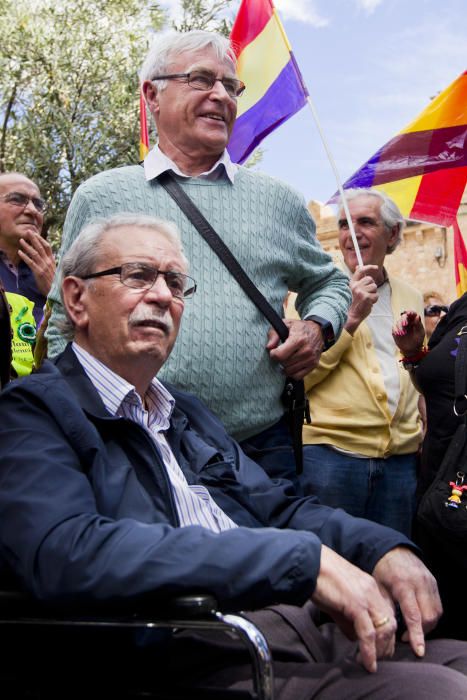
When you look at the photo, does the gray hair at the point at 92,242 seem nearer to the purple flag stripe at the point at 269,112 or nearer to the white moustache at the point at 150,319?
the white moustache at the point at 150,319

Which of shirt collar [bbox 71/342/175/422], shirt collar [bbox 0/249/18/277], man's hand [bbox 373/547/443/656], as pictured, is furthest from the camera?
shirt collar [bbox 0/249/18/277]

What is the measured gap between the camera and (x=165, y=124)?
149 inches

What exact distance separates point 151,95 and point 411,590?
231 centimetres

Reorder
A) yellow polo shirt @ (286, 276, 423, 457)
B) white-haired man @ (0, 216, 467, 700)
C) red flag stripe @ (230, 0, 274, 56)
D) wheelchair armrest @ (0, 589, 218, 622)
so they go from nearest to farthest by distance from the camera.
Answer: wheelchair armrest @ (0, 589, 218, 622) → white-haired man @ (0, 216, 467, 700) → yellow polo shirt @ (286, 276, 423, 457) → red flag stripe @ (230, 0, 274, 56)

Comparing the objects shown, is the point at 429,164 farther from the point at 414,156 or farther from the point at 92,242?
the point at 92,242

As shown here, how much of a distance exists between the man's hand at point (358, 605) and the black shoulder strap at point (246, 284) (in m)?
1.45

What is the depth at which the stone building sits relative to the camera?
23.8 m

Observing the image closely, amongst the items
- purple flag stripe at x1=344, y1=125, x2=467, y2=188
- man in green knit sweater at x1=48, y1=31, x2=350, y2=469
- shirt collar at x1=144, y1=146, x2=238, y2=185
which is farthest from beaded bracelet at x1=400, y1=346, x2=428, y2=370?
purple flag stripe at x1=344, y1=125, x2=467, y2=188

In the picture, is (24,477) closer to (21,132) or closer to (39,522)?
(39,522)

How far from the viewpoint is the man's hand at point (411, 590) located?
2307 millimetres

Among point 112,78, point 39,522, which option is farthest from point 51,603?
point 112,78

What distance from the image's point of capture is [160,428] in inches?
108

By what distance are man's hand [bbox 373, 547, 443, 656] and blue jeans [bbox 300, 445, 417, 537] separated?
76.7 inches

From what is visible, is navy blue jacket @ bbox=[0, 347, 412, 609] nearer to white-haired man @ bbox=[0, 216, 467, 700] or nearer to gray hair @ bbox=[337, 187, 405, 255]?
white-haired man @ bbox=[0, 216, 467, 700]
